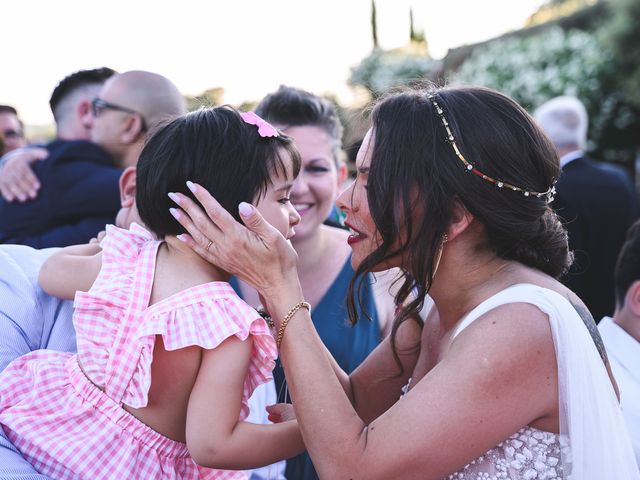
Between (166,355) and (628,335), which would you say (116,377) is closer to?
(166,355)

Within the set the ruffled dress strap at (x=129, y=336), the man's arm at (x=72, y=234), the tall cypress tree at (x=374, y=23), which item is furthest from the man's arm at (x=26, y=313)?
the tall cypress tree at (x=374, y=23)

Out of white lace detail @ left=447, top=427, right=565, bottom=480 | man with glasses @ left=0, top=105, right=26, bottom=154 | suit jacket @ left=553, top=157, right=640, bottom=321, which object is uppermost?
man with glasses @ left=0, top=105, right=26, bottom=154

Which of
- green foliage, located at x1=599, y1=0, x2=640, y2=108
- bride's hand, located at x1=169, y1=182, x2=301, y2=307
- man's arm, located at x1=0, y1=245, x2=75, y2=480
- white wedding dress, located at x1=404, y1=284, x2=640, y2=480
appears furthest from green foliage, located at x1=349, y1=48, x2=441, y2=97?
white wedding dress, located at x1=404, y1=284, x2=640, y2=480

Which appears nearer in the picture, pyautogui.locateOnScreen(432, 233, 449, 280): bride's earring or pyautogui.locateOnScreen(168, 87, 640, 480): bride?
pyautogui.locateOnScreen(168, 87, 640, 480): bride

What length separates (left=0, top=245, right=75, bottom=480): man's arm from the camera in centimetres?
217

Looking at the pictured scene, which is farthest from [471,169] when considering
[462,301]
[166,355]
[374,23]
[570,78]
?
[374,23]

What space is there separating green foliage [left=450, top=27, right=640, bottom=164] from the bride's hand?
10017 mm

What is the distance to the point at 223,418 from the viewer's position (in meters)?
1.80

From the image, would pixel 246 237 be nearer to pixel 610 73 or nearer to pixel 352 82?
pixel 610 73

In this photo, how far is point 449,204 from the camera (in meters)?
1.96

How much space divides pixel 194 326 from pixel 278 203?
47 cm

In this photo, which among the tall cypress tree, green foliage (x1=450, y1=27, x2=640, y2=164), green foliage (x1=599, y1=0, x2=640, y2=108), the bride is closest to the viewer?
the bride

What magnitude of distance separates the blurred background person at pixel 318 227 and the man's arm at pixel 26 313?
113cm

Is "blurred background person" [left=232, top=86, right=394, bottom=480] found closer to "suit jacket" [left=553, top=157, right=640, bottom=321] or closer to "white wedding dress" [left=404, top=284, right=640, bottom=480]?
"white wedding dress" [left=404, top=284, right=640, bottom=480]
